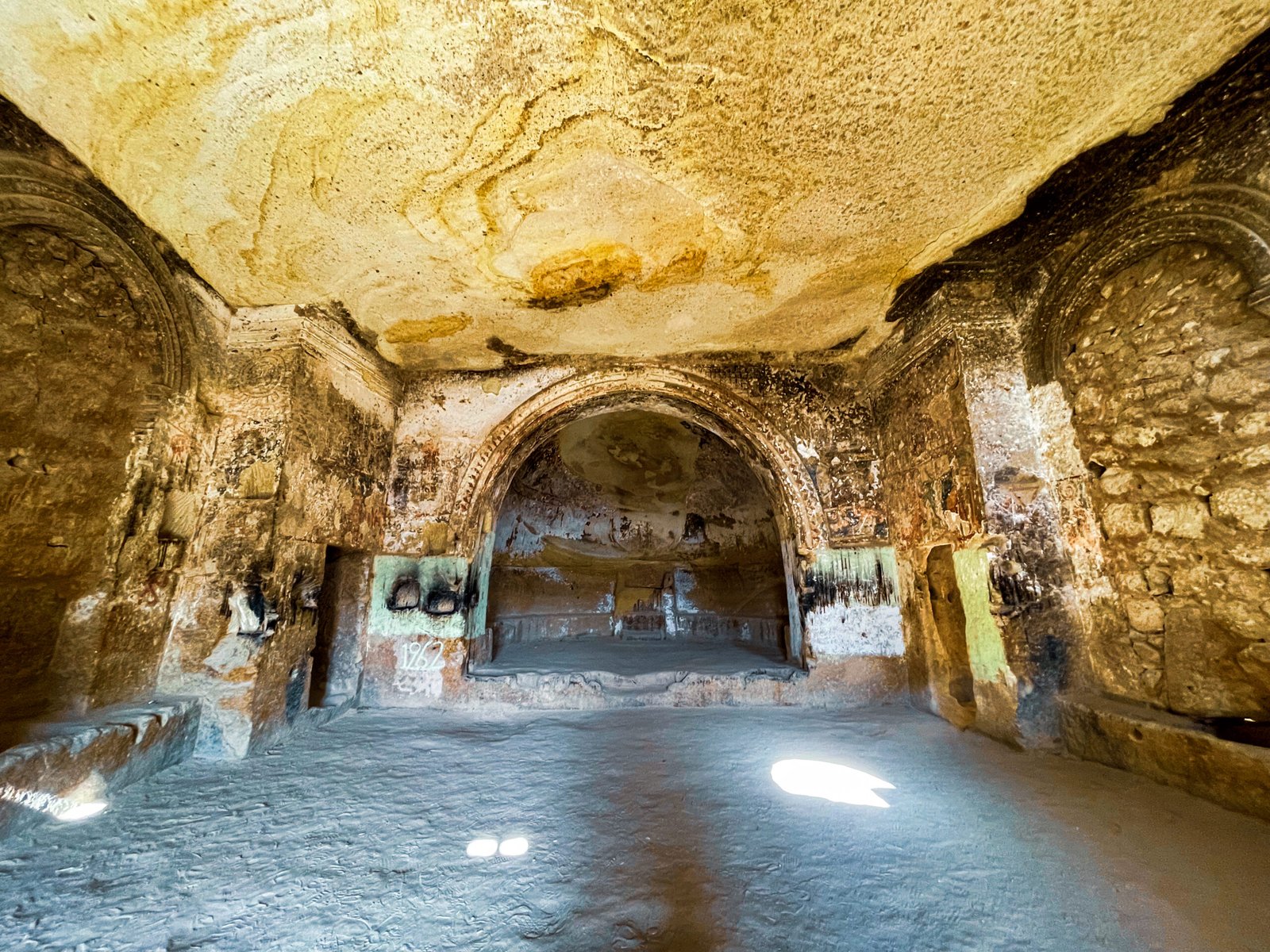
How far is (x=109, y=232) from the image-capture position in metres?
2.80

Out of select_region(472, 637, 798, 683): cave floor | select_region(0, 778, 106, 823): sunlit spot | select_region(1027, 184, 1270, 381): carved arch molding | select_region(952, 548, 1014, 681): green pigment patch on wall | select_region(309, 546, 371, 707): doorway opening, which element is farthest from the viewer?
select_region(472, 637, 798, 683): cave floor

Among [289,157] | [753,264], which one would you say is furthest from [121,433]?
[753,264]

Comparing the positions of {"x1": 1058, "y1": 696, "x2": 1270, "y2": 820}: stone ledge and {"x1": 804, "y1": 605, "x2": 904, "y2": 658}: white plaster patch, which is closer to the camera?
{"x1": 1058, "y1": 696, "x2": 1270, "y2": 820}: stone ledge

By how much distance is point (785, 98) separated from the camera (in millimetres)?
2170

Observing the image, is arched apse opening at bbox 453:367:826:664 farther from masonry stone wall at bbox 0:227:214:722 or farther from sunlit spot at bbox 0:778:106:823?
sunlit spot at bbox 0:778:106:823

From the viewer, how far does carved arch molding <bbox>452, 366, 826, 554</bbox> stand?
4.66 m

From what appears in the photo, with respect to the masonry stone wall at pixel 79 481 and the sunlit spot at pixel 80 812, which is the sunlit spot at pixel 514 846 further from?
the masonry stone wall at pixel 79 481

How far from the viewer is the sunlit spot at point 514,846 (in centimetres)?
204

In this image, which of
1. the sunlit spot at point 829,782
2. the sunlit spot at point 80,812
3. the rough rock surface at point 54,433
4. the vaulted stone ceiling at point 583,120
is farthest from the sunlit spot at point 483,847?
the vaulted stone ceiling at point 583,120

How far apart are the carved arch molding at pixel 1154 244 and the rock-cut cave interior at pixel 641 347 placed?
0.07 feet

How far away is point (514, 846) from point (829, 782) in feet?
5.67

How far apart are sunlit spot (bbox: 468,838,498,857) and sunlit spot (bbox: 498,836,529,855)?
0.09 ft

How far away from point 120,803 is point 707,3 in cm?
456

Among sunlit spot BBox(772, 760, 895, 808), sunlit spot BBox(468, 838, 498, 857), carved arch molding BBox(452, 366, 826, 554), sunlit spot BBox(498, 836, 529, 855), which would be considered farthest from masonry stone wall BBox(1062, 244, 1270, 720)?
sunlit spot BBox(468, 838, 498, 857)
